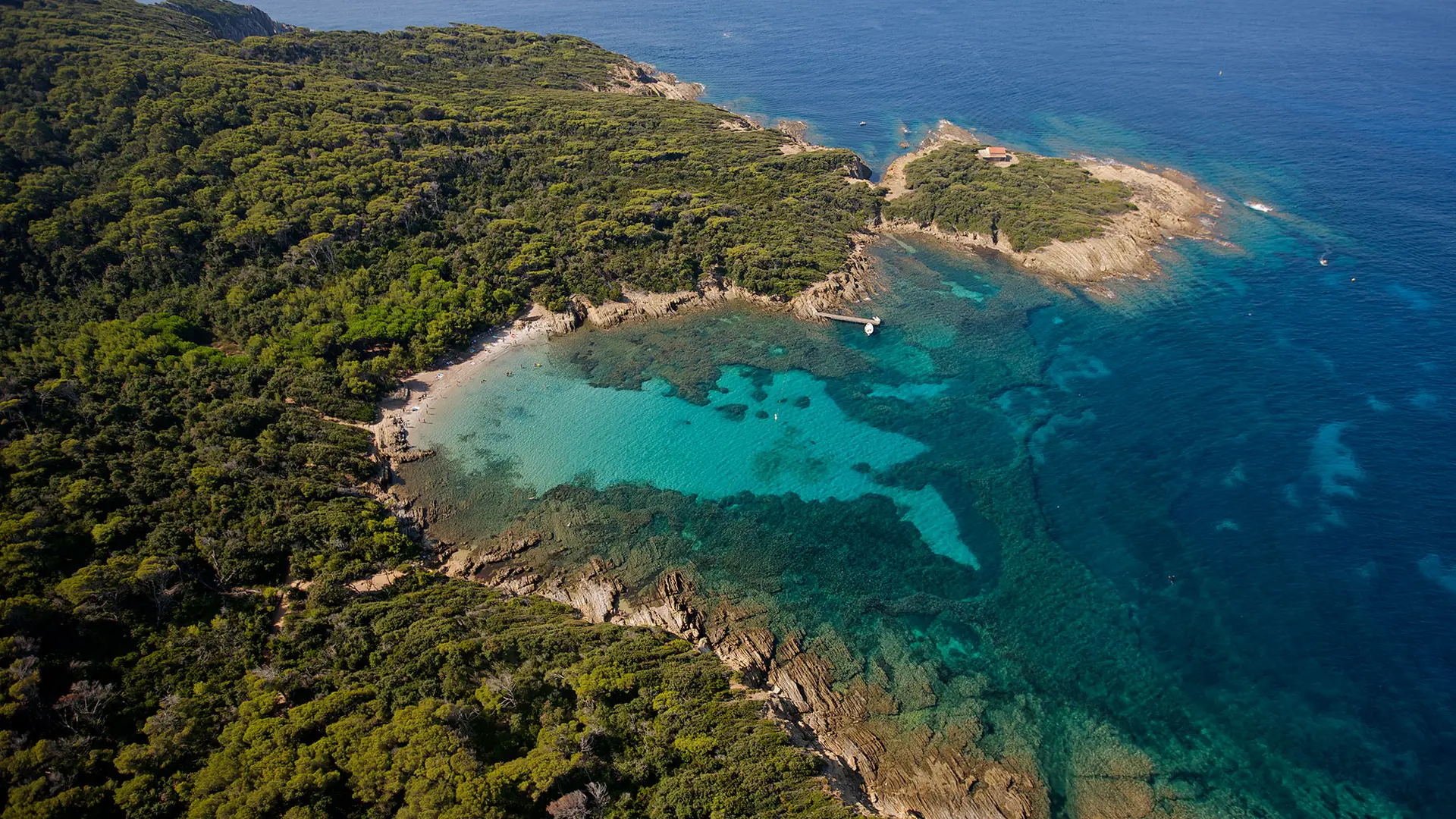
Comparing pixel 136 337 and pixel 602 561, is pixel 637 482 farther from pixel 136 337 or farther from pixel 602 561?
pixel 136 337

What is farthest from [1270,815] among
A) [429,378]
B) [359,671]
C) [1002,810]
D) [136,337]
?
[136,337]

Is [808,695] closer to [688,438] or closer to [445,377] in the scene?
[688,438]

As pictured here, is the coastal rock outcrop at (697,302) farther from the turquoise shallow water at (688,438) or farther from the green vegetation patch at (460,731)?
the green vegetation patch at (460,731)

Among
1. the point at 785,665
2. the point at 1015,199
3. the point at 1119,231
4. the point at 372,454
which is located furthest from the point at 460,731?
the point at 1119,231

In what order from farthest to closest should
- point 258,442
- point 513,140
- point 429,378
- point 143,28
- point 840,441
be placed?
point 143,28 < point 513,140 < point 429,378 < point 840,441 < point 258,442

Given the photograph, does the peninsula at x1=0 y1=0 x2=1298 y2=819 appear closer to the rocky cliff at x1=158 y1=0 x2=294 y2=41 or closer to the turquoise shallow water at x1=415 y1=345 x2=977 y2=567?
the turquoise shallow water at x1=415 y1=345 x2=977 y2=567

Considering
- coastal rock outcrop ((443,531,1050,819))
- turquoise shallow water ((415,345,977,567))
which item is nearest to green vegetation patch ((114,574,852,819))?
coastal rock outcrop ((443,531,1050,819))
